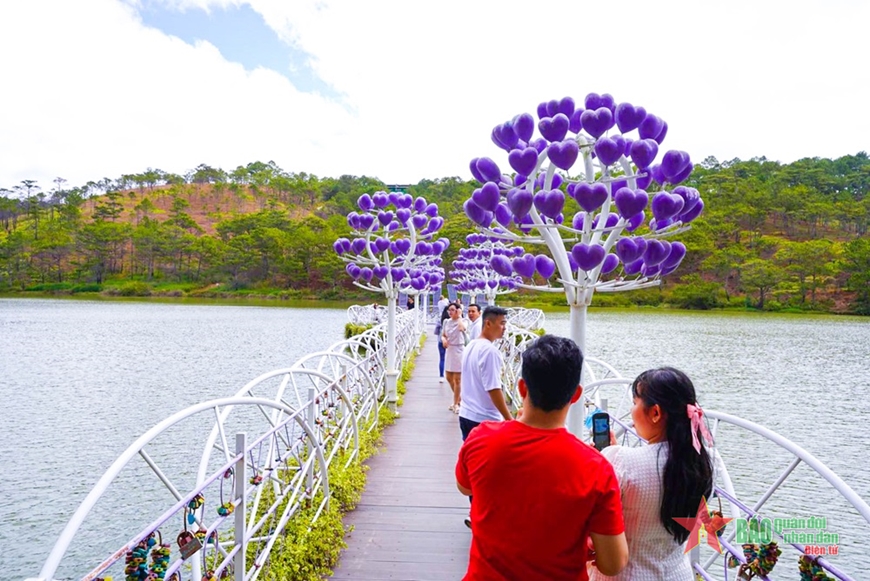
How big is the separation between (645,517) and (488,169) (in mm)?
1581

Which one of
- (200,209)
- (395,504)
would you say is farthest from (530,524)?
(200,209)

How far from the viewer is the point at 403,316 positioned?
13.1 metres

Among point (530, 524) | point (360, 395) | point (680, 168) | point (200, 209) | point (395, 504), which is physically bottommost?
point (395, 504)

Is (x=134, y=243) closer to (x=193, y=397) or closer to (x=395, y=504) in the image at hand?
(x=193, y=397)

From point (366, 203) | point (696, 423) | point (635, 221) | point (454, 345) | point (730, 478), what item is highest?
point (366, 203)

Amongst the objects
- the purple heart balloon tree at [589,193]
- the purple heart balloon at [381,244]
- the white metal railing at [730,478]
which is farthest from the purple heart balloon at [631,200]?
the purple heart balloon at [381,244]

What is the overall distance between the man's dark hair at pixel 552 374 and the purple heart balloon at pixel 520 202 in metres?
1.07

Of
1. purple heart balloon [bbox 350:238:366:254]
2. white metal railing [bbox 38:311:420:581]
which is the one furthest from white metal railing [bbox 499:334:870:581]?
purple heart balloon [bbox 350:238:366:254]

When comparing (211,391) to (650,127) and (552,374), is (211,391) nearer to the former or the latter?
(650,127)

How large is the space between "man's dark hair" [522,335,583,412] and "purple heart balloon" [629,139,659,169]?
1263mm

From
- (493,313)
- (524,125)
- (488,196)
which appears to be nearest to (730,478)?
(493,313)

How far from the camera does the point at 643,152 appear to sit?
2381 mm

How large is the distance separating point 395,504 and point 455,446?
57.0 inches

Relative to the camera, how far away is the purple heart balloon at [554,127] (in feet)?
8.18
